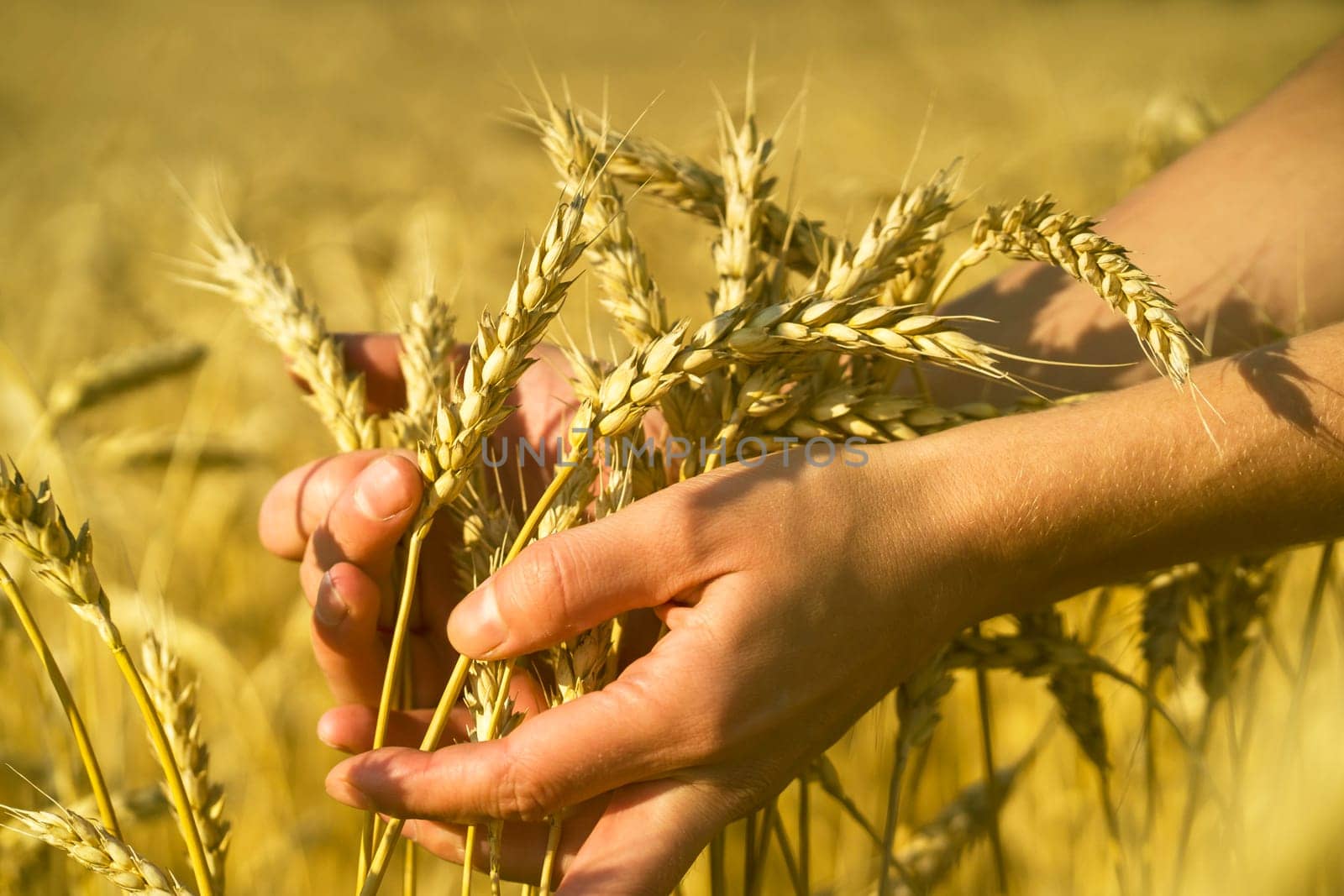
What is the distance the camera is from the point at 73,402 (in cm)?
157

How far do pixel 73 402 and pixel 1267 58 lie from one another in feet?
37.5

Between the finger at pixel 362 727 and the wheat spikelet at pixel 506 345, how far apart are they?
414 mm

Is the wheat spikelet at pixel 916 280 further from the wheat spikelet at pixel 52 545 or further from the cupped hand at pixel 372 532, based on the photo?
the wheat spikelet at pixel 52 545

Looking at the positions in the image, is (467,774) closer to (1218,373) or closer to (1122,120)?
(1218,373)

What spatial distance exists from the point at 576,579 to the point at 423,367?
1.56ft

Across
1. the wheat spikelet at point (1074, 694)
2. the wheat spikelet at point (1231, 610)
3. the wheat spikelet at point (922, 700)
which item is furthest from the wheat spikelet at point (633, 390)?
the wheat spikelet at point (1231, 610)

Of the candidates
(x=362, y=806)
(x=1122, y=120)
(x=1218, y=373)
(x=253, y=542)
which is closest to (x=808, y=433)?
(x=1218, y=373)

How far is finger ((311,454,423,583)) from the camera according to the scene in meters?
0.93

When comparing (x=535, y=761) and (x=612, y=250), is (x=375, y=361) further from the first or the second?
(x=535, y=761)

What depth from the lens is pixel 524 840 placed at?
3.28ft

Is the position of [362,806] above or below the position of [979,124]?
below

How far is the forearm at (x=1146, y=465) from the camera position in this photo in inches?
37.9

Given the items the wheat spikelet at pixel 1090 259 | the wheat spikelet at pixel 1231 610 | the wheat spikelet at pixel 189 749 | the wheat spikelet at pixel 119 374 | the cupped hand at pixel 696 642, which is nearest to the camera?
the wheat spikelet at pixel 1090 259

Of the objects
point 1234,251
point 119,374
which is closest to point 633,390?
point 1234,251
